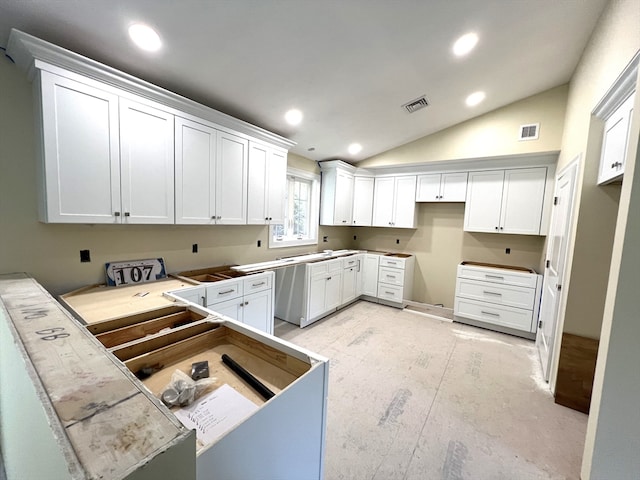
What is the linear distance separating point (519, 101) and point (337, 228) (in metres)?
3.19

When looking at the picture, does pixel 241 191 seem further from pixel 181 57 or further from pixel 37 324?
pixel 37 324

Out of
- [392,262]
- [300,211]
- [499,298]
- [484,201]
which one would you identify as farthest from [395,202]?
[499,298]

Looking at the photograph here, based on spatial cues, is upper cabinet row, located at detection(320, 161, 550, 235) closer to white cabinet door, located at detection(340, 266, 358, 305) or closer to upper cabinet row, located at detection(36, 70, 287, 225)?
white cabinet door, located at detection(340, 266, 358, 305)

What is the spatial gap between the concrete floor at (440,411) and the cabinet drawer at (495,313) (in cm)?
22

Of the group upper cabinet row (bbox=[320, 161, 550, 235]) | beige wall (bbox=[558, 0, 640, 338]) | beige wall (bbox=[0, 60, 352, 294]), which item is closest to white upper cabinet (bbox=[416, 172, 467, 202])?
upper cabinet row (bbox=[320, 161, 550, 235])

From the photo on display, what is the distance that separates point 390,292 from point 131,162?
3.95 meters

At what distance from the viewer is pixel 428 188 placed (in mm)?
4344

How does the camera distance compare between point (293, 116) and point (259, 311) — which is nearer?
point (259, 311)

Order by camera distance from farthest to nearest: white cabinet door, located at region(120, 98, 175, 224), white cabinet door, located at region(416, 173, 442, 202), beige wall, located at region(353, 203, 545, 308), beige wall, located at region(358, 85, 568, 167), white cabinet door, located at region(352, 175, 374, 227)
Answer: white cabinet door, located at region(352, 175, 374, 227) → white cabinet door, located at region(416, 173, 442, 202) → beige wall, located at region(353, 203, 545, 308) → beige wall, located at region(358, 85, 568, 167) → white cabinet door, located at region(120, 98, 175, 224)

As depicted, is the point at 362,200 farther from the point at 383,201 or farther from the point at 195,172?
the point at 195,172

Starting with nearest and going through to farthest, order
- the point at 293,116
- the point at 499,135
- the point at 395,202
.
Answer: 1. the point at 293,116
2. the point at 499,135
3. the point at 395,202

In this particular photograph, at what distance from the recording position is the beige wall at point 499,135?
3162 mm

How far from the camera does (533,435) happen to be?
6.25 feet

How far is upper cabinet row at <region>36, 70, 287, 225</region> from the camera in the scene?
166cm
